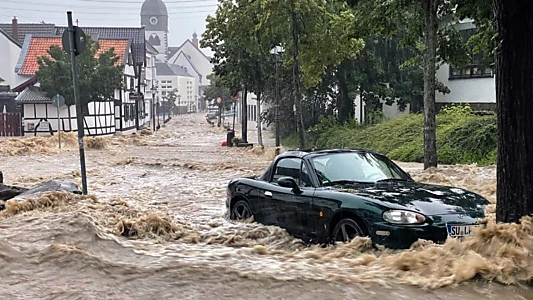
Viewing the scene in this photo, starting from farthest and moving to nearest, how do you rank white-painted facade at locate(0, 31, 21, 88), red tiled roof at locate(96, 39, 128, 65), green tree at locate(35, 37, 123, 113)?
white-painted facade at locate(0, 31, 21, 88), red tiled roof at locate(96, 39, 128, 65), green tree at locate(35, 37, 123, 113)

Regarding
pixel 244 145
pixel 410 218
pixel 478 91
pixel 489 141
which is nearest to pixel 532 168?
pixel 410 218

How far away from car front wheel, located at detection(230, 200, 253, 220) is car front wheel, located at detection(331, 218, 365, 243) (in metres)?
2.26

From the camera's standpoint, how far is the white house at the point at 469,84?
29.1m

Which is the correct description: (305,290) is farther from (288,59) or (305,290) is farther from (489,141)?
(288,59)

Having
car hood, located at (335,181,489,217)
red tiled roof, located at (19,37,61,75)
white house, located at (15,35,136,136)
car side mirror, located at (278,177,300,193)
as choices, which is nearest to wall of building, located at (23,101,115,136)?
white house, located at (15,35,136,136)

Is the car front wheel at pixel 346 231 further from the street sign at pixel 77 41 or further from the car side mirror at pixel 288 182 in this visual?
the street sign at pixel 77 41

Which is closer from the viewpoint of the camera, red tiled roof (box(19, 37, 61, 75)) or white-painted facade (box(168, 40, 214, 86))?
red tiled roof (box(19, 37, 61, 75))

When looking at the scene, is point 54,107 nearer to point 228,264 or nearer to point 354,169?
point 354,169

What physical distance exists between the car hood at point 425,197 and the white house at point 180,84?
122617mm

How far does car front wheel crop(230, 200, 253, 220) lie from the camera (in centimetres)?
975

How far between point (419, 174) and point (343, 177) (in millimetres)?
6693

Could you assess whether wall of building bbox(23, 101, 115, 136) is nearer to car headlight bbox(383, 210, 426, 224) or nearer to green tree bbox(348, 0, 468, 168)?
green tree bbox(348, 0, 468, 168)

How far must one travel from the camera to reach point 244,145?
1362 inches

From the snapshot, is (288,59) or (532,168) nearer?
(532,168)
